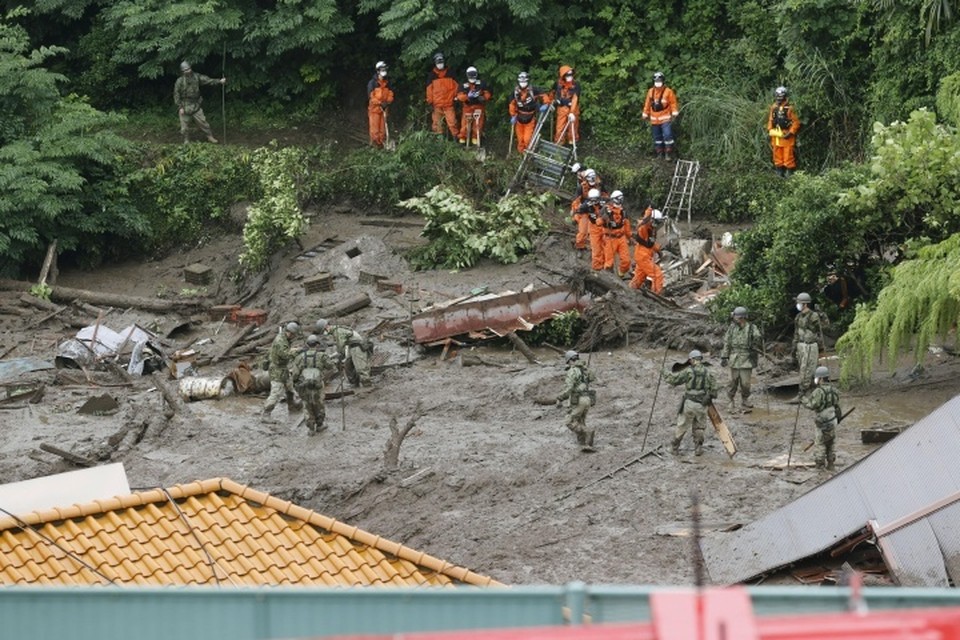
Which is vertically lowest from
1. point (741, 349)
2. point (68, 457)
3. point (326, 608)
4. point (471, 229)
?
point (68, 457)

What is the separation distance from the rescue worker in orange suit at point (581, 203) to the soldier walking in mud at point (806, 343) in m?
6.11

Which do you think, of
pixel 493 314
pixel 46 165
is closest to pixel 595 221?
pixel 493 314

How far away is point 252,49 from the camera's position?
1359 inches

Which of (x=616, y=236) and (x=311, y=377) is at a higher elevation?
(x=616, y=236)

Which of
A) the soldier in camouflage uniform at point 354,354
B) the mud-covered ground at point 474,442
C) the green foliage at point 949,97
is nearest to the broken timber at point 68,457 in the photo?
the mud-covered ground at point 474,442

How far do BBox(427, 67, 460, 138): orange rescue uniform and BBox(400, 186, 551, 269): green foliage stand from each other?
10.2 ft

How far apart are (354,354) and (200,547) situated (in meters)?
11.3

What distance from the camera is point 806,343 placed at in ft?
77.4

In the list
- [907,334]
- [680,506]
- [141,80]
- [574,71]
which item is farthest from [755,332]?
[141,80]

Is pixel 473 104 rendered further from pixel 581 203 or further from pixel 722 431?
pixel 722 431

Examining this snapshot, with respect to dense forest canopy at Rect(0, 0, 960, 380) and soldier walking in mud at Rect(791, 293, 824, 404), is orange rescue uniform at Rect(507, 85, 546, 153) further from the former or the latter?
soldier walking in mud at Rect(791, 293, 824, 404)

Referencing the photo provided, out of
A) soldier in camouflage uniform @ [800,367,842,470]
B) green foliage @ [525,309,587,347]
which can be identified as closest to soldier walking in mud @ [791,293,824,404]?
soldier in camouflage uniform @ [800,367,842,470]

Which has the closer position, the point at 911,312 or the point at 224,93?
the point at 911,312

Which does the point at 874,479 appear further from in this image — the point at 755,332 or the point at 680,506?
the point at 755,332
